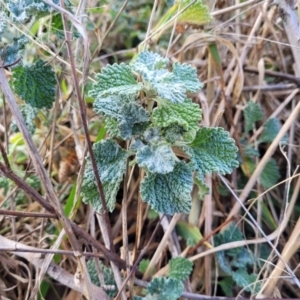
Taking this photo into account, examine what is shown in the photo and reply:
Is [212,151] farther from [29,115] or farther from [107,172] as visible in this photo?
[29,115]

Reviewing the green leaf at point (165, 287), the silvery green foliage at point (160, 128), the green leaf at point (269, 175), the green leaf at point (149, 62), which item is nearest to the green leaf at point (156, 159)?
the silvery green foliage at point (160, 128)

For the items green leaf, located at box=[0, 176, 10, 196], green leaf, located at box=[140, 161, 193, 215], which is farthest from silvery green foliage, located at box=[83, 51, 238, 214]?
green leaf, located at box=[0, 176, 10, 196]

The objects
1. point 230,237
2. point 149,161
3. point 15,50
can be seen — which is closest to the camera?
point 149,161

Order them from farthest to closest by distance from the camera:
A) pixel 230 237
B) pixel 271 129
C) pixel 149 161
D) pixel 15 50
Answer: pixel 271 129 → pixel 230 237 → pixel 15 50 → pixel 149 161

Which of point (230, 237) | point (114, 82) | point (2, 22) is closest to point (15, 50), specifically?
point (2, 22)

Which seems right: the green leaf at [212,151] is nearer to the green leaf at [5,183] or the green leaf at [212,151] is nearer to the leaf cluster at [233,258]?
the leaf cluster at [233,258]

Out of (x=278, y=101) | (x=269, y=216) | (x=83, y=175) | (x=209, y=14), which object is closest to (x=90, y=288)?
(x=83, y=175)

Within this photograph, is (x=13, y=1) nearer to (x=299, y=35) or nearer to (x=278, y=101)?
(x=299, y=35)
